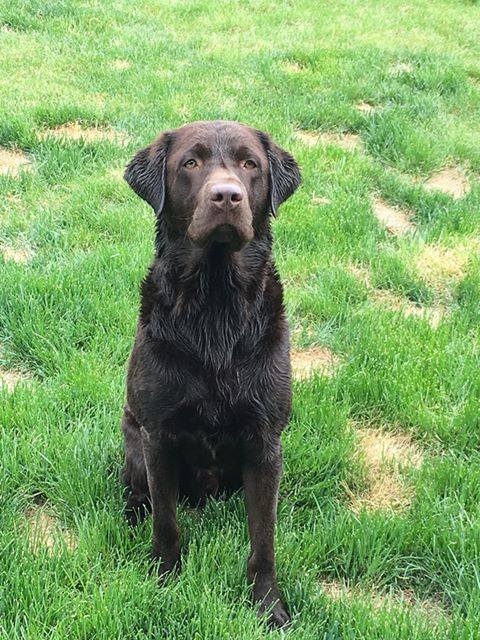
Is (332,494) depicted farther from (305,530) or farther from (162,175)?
(162,175)

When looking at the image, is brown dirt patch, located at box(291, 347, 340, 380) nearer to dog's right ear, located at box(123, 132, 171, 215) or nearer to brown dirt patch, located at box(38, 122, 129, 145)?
dog's right ear, located at box(123, 132, 171, 215)

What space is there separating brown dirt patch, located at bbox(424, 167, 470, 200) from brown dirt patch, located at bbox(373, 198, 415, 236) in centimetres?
35

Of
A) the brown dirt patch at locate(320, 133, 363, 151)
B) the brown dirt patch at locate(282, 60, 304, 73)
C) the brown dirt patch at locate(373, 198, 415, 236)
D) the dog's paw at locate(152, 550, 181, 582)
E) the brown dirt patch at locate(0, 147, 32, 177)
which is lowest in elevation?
the dog's paw at locate(152, 550, 181, 582)

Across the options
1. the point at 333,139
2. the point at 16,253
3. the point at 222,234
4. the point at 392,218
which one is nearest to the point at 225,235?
the point at 222,234

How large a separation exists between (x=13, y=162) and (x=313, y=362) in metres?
2.89

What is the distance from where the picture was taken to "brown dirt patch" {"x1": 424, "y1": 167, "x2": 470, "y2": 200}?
5.29 meters

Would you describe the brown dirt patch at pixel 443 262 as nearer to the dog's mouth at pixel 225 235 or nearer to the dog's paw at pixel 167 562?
the dog's mouth at pixel 225 235

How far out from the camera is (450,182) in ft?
17.9

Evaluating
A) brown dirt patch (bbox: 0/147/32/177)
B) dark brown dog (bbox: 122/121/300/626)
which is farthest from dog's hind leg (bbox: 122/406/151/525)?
brown dirt patch (bbox: 0/147/32/177)

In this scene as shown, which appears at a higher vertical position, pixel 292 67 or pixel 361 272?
pixel 292 67

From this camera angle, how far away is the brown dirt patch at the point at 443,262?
4246 millimetres

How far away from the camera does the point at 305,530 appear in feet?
8.32

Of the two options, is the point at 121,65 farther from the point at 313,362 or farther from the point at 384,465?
the point at 384,465

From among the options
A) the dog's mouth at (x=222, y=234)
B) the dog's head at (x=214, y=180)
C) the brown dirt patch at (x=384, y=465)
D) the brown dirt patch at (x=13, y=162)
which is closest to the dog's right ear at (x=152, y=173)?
the dog's head at (x=214, y=180)
